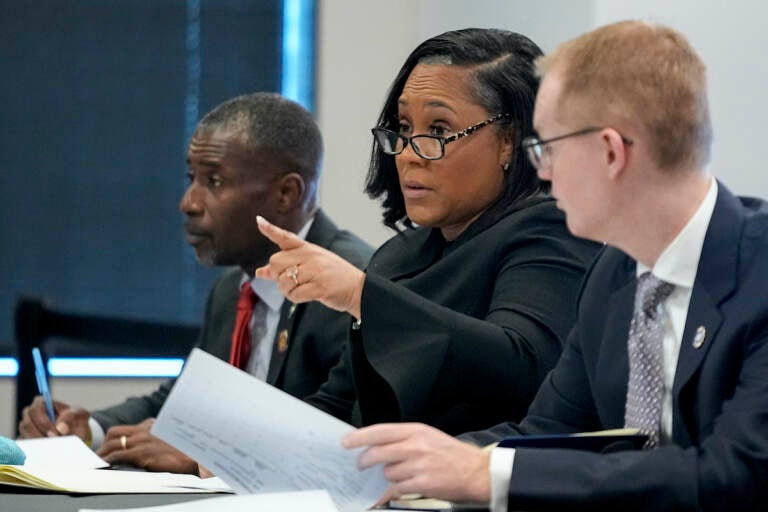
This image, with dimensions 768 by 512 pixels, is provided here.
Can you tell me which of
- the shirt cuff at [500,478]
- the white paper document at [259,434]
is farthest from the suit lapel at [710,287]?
the white paper document at [259,434]

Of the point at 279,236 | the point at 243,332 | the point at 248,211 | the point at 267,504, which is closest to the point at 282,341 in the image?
the point at 243,332

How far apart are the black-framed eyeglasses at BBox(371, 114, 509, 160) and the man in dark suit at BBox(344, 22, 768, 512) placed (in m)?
0.78

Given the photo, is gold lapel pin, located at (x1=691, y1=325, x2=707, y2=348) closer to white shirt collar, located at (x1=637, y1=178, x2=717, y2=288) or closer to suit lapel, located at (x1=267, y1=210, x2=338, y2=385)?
white shirt collar, located at (x1=637, y1=178, x2=717, y2=288)

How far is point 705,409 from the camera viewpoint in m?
1.75

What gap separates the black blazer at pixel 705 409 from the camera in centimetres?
164

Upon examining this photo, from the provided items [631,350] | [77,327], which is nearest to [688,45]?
[631,350]

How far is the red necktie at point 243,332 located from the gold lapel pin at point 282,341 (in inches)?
7.0

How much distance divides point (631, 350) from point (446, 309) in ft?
1.81

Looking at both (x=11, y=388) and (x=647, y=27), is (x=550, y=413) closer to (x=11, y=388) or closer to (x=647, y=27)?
(x=647, y=27)

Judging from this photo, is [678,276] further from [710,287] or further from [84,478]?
[84,478]

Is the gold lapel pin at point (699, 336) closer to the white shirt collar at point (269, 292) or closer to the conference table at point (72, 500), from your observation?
the conference table at point (72, 500)

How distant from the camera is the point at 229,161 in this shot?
3.57m

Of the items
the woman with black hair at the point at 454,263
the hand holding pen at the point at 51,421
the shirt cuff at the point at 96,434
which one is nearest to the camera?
the woman with black hair at the point at 454,263

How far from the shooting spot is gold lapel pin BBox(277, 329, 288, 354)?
329 cm
